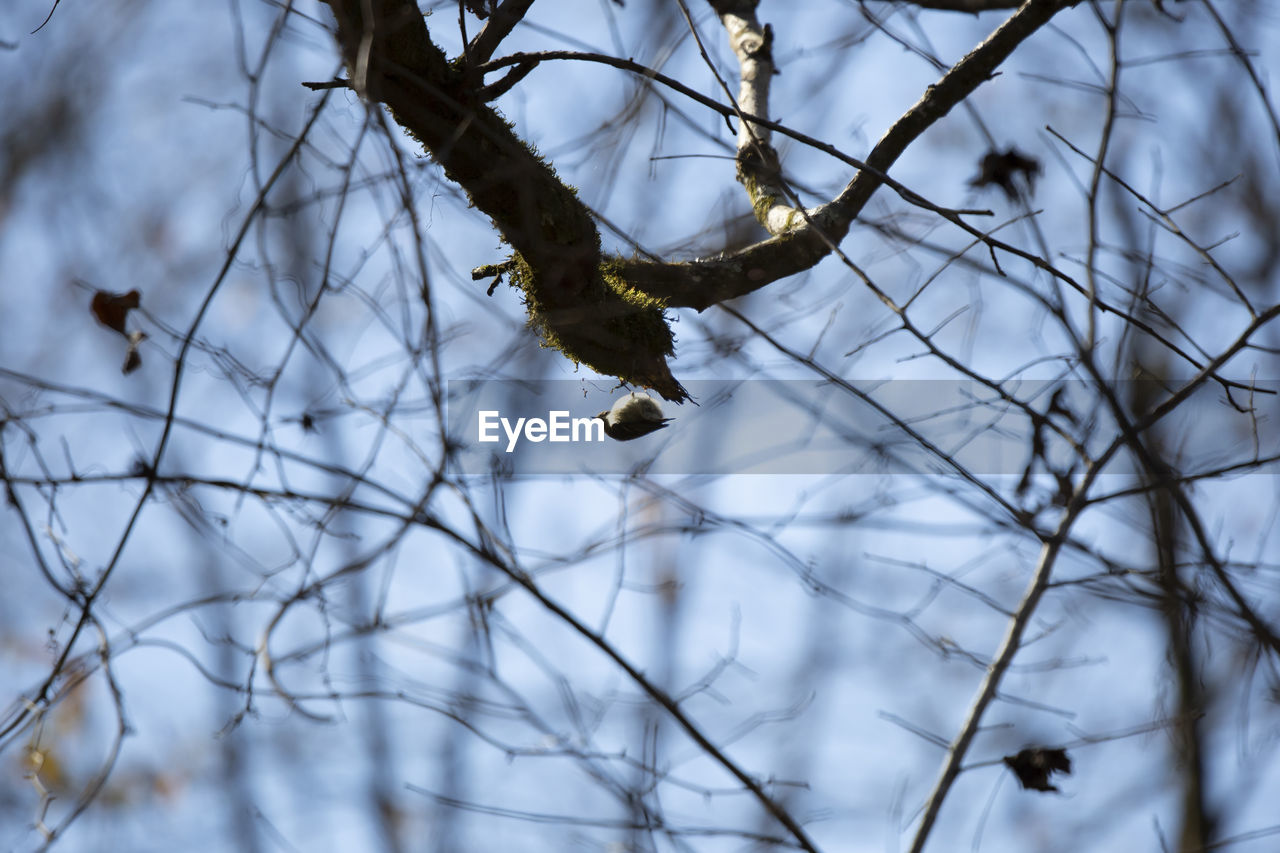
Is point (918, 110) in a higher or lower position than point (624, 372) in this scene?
higher

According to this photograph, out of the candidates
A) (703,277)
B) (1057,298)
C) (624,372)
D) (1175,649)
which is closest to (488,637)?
(624,372)

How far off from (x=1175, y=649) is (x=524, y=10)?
1587 mm

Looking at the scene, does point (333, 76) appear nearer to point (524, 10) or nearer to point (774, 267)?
point (524, 10)

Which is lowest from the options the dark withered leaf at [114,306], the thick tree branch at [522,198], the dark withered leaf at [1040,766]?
the dark withered leaf at [1040,766]

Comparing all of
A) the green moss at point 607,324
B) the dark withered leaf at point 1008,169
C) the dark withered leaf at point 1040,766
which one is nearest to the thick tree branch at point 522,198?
the green moss at point 607,324

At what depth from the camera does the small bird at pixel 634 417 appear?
5.90 feet

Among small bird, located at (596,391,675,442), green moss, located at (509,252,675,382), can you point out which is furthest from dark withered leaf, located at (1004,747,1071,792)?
green moss, located at (509,252,675,382)

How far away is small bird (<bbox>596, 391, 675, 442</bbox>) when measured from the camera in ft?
5.90

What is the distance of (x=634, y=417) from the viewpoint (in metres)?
1.80

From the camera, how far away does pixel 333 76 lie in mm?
1582

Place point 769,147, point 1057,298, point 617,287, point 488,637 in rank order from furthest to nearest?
point 769,147 → point 617,287 → point 488,637 → point 1057,298

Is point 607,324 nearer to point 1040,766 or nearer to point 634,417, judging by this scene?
point 634,417

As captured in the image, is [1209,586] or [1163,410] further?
[1209,586]

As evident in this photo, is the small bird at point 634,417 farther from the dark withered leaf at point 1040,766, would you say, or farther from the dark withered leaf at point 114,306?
the dark withered leaf at point 114,306
